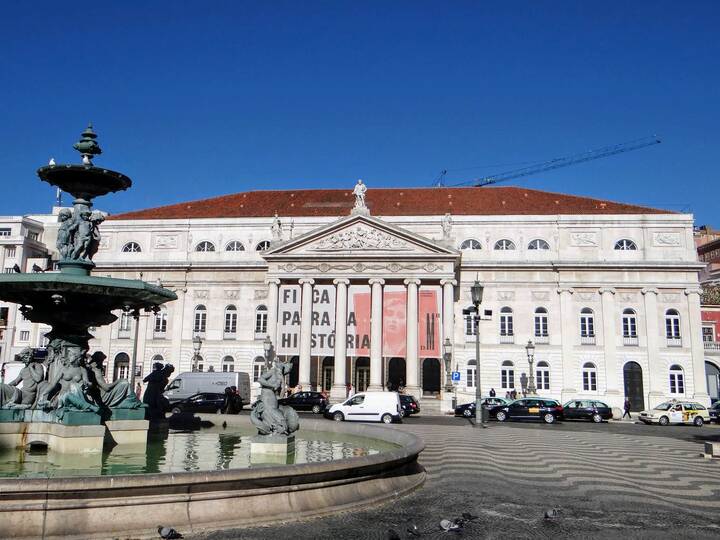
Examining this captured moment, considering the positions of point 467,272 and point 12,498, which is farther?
point 467,272

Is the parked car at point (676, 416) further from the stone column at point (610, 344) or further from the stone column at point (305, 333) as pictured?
the stone column at point (305, 333)

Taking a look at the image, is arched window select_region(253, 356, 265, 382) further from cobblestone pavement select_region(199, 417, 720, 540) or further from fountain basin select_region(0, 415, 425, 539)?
fountain basin select_region(0, 415, 425, 539)

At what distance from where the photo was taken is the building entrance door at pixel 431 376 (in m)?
48.4

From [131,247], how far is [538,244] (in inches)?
1293

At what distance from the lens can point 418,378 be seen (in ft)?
145

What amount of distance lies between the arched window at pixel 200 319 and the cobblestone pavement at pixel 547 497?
34.9 metres

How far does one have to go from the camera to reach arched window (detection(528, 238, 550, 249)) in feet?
159

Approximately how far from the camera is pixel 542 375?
151ft

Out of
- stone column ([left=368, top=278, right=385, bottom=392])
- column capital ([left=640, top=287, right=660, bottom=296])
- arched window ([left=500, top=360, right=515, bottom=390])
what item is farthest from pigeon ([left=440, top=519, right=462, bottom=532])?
column capital ([left=640, top=287, right=660, bottom=296])

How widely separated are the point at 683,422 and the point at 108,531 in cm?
3524

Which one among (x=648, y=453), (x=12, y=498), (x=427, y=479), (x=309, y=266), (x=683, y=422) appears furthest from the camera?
(x=309, y=266)

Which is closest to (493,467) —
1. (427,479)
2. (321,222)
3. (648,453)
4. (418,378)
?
(427,479)

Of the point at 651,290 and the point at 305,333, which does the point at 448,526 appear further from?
the point at 651,290

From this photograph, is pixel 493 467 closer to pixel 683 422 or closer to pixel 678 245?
pixel 683 422
